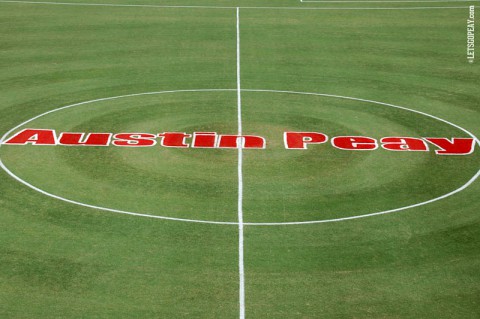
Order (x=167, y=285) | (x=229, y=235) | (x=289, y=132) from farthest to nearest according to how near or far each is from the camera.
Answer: (x=289, y=132) < (x=229, y=235) < (x=167, y=285)

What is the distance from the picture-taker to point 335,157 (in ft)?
85.6

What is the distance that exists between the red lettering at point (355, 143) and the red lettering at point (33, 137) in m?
8.71

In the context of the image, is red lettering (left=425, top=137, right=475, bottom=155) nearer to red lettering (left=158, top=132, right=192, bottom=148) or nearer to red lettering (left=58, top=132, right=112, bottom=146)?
red lettering (left=158, top=132, right=192, bottom=148)

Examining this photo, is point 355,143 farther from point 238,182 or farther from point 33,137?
point 33,137

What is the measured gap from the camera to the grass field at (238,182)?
18344 millimetres

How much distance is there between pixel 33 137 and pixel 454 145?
13.0 meters

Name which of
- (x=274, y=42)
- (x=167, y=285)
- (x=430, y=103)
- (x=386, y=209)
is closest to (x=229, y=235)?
(x=167, y=285)

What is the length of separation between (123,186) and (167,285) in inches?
228

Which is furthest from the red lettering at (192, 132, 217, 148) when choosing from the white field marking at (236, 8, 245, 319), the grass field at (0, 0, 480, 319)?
the white field marking at (236, 8, 245, 319)

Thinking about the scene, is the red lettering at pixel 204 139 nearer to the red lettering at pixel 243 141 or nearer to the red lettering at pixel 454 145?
the red lettering at pixel 243 141

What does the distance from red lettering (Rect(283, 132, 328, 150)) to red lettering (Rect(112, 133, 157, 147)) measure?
162 inches

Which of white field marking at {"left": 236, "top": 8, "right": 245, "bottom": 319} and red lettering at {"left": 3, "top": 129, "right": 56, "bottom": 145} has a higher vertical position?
red lettering at {"left": 3, "top": 129, "right": 56, "bottom": 145}

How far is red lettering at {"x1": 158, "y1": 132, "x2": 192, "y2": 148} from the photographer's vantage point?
88.0ft

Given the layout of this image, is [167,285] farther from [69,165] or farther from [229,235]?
[69,165]
